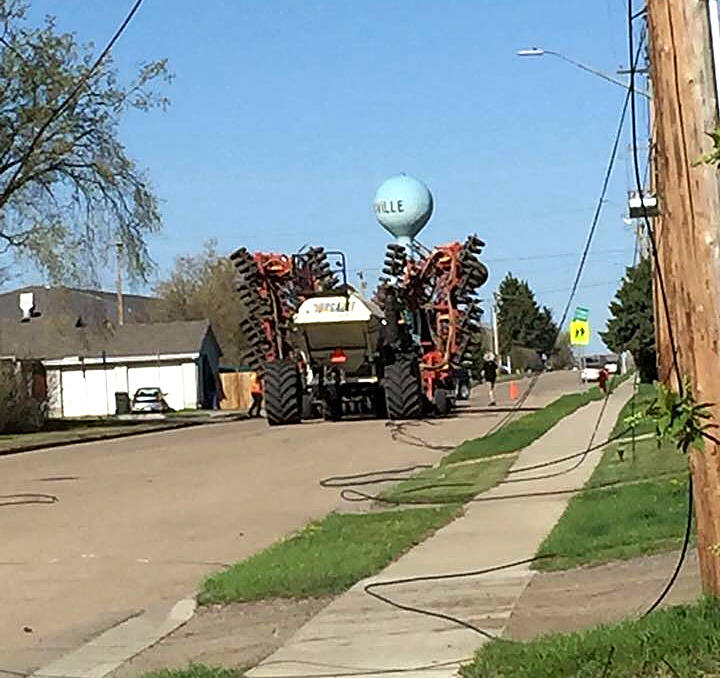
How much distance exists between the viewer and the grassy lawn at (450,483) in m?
17.3

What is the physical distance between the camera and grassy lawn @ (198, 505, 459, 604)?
10.7 metres

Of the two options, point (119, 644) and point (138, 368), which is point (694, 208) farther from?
point (138, 368)

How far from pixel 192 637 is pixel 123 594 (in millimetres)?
2332

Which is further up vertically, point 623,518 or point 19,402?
point 19,402

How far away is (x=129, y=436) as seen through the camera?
4078 centimetres

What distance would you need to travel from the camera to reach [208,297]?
96500 mm

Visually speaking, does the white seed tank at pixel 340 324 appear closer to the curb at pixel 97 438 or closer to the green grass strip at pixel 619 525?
the curb at pixel 97 438

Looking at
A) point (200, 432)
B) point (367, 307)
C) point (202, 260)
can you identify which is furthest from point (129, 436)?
point (202, 260)

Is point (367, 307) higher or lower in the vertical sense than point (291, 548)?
higher

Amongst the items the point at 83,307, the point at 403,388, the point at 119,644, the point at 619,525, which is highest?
the point at 83,307

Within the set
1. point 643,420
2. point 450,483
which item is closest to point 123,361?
point 450,483

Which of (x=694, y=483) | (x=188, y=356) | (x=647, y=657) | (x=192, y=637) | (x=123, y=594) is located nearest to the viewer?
(x=647, y=657)

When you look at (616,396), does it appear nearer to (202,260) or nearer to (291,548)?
(291,548)

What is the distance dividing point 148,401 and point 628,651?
6025 centimetres
